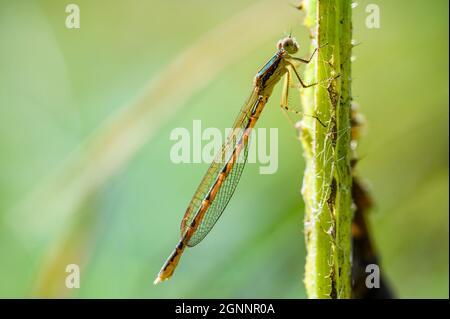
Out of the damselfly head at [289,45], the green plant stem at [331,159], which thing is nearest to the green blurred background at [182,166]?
the damselfly head at [289,45]

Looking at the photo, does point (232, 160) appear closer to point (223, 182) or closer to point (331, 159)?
point (223, 182)

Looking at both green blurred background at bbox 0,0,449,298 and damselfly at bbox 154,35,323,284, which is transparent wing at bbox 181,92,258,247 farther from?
green blurred background at bbox 0,0,449,298

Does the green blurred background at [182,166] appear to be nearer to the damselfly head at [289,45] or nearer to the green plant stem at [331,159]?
the damselfly head at [289,45]

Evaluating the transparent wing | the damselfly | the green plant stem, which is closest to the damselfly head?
the damselfly

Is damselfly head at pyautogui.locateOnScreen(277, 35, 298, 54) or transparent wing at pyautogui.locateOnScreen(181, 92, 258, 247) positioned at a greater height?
damselfly head at pyautogui.locateOnScreen(277, 35, 298, 54)

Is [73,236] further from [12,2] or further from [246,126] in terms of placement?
[12,2]

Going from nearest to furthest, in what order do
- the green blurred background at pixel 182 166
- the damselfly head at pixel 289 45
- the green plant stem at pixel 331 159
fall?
the green plant stem at pixel 331 159 < the damselfly head at pixel 289 45 < the green blurred background at pixel 182 166

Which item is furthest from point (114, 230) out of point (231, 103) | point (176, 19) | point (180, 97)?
point (176, 19)
